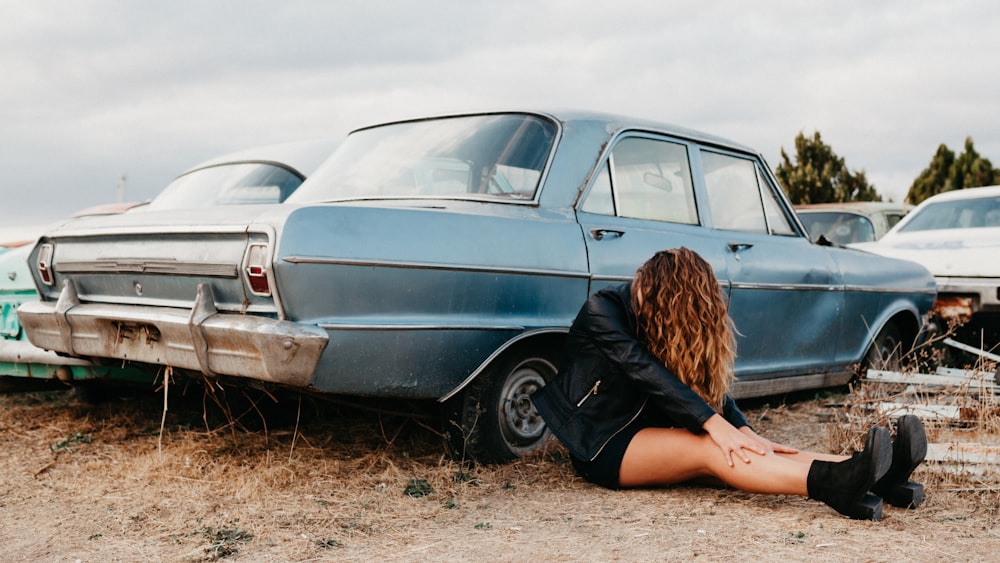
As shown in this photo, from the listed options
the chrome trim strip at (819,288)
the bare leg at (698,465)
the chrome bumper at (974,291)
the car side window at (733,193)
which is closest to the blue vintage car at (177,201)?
the bare leg at (698,465)

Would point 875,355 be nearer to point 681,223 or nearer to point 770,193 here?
point 770,193

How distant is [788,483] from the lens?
354cm

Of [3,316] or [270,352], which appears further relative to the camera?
[3,316]

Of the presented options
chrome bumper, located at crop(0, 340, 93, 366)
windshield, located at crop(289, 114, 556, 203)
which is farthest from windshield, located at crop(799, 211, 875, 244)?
chrome bumper, located at crop(0, 340, 93, 366)

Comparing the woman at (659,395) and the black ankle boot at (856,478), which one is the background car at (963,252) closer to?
the woman at (659,395)

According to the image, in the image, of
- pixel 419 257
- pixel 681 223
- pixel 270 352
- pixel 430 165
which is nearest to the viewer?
pixel 270 352

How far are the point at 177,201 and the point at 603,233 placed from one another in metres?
3.59

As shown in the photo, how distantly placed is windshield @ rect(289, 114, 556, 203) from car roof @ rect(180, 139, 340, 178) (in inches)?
78.1

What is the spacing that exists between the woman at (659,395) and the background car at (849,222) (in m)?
6.94

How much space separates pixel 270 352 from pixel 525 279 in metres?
1.15

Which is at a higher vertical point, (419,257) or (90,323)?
(419,257)

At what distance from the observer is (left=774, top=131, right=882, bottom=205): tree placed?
2291cm

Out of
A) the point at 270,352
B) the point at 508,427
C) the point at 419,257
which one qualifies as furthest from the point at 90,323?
the point at 508,427

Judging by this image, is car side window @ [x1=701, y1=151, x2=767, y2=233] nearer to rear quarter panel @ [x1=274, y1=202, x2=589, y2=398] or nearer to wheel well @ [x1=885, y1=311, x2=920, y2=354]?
rear quarter panel @ [x1=274, y1=202, x2=589, y2=398]
